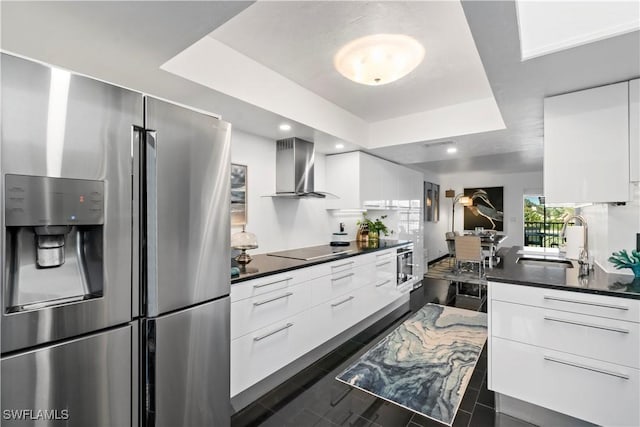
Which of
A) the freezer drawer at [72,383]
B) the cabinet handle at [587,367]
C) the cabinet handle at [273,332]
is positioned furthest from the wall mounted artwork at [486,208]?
the freezer drawer at [72,383]

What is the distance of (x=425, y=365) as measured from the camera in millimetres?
2492

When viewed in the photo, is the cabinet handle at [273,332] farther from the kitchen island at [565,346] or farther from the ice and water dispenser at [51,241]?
the kitchen island at [565,346]

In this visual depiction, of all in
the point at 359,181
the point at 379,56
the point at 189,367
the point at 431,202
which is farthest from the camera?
the point at 431,202

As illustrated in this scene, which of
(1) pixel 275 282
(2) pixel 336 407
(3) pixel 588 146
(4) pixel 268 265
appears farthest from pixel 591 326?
(4) pixel 268 265

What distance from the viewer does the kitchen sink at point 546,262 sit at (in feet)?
7.80

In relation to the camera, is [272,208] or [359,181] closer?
[272,208]

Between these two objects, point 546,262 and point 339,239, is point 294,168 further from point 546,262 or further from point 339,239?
point 546,262

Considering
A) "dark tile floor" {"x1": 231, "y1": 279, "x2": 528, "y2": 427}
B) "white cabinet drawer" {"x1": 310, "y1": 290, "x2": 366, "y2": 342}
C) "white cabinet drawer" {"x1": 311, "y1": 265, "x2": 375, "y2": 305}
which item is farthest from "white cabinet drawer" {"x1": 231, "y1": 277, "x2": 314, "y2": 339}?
"dark tile floor" {"x1": 231, "y1": 279, "x2": 528, "y2": 427}

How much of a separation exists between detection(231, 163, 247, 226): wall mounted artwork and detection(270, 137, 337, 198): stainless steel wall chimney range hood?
39 centimetres

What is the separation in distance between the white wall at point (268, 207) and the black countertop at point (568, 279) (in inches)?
81.1

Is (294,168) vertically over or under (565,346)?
over

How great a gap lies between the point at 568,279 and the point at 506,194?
6.54 metres

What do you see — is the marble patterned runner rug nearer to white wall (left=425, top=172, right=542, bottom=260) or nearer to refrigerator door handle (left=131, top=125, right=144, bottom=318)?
refrigerator door handle (left=131, top=125, right=144, bottom=318)

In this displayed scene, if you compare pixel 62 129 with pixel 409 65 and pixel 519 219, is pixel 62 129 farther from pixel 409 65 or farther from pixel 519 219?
pixel 519 219
